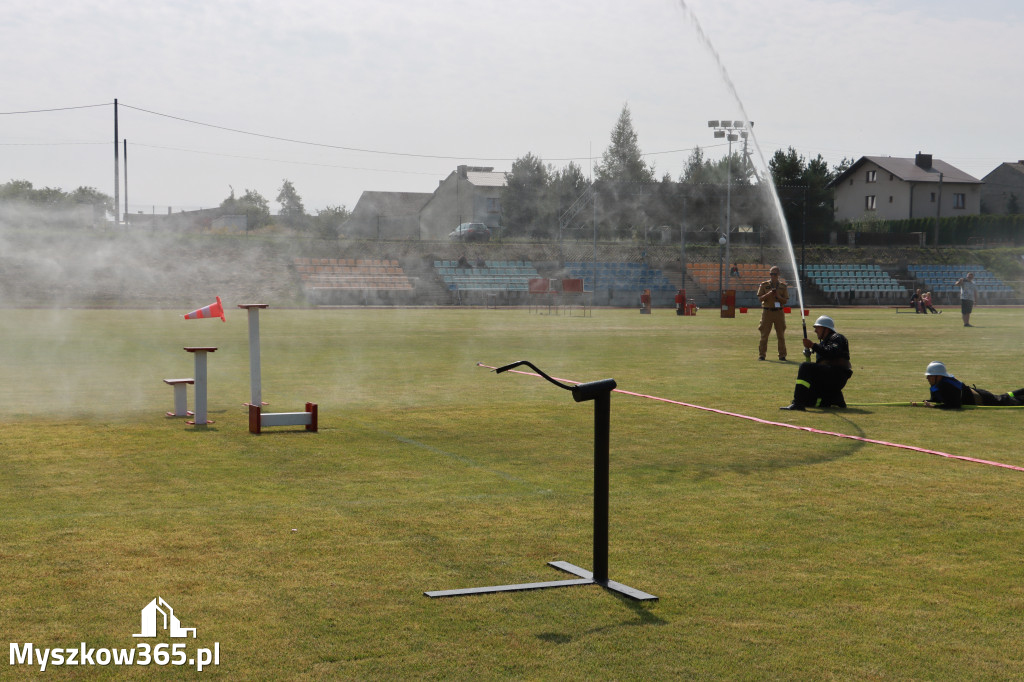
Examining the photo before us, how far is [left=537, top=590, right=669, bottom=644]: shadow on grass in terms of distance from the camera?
506 cm

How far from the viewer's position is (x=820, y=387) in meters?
14.5

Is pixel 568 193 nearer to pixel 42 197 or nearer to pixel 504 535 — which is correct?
pixel 42 197

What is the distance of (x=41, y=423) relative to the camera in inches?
480

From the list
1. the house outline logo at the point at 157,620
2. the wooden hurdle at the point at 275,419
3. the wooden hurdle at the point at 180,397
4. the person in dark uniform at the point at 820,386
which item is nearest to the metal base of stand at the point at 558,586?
the house outline logo at the point at 157,620

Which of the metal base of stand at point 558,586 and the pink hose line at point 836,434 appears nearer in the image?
the metal base of stand at point 558,586

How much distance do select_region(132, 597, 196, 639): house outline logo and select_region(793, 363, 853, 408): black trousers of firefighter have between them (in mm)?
10883

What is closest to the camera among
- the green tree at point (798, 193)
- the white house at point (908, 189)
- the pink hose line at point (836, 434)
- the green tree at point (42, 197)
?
the pink hose line at point (836, 434)

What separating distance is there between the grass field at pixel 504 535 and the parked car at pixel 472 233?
49.3 meters

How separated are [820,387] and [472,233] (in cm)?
5277

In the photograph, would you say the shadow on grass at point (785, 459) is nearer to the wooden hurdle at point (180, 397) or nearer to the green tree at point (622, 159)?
the wooden hurdle at point (180, 397)

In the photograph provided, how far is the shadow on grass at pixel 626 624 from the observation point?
5.06 metres

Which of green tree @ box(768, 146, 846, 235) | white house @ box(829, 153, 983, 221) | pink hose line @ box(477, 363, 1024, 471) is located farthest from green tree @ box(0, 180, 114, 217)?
white house @ box(829, 153, 983, 221)

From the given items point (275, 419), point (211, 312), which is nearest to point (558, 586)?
point (275, 419)

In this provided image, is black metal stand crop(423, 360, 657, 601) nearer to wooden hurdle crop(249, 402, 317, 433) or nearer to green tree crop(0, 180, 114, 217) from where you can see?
wooden hurdle crop(249, 402, 317, 433)
